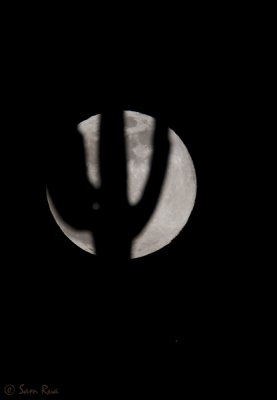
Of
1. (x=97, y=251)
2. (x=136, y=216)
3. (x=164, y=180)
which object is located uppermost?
(x=164, y=180)

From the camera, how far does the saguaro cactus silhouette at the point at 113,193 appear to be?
3402 millimetres

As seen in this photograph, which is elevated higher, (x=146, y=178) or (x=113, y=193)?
(x=146, y=178)

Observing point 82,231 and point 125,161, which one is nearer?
point 125,161

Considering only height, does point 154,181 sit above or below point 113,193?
above

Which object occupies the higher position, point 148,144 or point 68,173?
point 148,144

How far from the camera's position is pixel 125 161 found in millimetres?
3398

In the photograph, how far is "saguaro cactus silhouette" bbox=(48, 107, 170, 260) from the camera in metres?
3.40

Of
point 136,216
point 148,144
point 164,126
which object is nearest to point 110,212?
point 136,216

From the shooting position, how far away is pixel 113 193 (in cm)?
343

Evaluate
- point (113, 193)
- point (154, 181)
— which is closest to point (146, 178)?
point (154, 181)

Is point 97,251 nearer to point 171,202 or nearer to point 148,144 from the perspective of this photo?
point 171,202

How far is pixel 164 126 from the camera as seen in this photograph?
11.8ft

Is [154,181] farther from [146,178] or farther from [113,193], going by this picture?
[113,193]

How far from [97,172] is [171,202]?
0.81 meters
